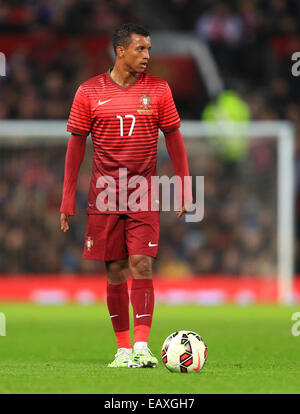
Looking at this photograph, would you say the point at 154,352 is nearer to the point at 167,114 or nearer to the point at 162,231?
the point at 167,114

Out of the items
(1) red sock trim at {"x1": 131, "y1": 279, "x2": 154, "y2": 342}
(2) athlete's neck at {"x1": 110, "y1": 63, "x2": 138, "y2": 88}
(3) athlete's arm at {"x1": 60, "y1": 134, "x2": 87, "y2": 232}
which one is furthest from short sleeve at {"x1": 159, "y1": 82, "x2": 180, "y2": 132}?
(1) red sock trim at {"x1": 131, "y1": 279, "x2": 154, "y2": 342}

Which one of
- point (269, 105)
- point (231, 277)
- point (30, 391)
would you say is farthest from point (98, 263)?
point (30, 391)

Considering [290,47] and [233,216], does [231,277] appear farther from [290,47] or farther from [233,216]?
[290,47]

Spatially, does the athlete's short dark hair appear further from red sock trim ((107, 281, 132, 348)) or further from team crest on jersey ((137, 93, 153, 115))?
red sock trim ((107, 281, 132, 348))

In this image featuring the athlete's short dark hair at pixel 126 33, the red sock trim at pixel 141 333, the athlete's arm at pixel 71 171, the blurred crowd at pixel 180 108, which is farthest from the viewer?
the blurred crowd at pixel 180 108

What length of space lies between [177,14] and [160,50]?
1401 mm

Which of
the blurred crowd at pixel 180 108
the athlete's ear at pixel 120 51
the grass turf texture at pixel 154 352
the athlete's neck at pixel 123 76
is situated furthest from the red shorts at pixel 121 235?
the blurred crowd at pixel 180 108

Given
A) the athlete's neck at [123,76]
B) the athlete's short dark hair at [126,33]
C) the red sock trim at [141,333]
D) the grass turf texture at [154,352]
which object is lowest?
the grass turf texture at [154,352]

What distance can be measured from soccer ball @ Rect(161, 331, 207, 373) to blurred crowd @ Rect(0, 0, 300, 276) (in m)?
9.34

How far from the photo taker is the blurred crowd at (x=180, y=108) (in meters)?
15.6

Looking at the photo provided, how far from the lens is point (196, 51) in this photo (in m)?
19.1

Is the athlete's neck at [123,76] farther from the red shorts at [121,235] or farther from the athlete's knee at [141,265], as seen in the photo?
the athlete's knee at [141,265]

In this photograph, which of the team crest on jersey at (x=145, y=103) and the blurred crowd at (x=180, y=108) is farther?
the blurred crowd at (x=180, y=108)

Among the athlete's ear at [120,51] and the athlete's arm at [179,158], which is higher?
the athlete's ear at [120,51]
